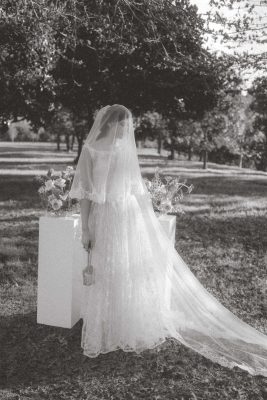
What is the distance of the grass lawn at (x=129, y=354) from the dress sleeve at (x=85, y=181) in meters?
1.89

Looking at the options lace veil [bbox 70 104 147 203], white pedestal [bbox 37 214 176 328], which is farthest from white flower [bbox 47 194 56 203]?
lace veil [bbox 70 104 147 203]

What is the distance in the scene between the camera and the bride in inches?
206

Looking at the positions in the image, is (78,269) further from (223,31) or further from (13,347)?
(223,31)

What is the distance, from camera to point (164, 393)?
14.8 feet

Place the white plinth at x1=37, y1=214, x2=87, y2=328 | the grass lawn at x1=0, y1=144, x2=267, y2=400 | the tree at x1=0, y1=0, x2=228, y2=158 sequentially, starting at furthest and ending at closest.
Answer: the tree at x1=0, y1=0, x2=228, y2=158 → the white plinth at x1=37, y1=214, x2=87, y2=328 → the grass lawn at x1=0, y1=144, x2=267, y2=400

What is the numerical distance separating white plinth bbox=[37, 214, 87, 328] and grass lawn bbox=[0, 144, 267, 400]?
0.21m

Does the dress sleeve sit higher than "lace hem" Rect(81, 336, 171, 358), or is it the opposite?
the dress sleeve

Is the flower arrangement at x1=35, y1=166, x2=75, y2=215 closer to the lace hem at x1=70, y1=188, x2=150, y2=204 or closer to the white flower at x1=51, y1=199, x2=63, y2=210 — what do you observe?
the white flower at x1=51, y1=199, x2=63, y2=210

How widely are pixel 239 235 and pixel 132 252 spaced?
728cm

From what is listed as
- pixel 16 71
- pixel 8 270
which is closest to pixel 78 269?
pixel 8 270

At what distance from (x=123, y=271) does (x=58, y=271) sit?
1.17m

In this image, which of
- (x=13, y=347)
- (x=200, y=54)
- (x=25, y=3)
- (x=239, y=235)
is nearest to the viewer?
(x=13, y=347)

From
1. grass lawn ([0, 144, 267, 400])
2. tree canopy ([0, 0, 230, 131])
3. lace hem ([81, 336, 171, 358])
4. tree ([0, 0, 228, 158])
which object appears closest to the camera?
grass lawn ([0, 144, 267, 400])

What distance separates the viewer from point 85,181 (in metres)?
5.26
